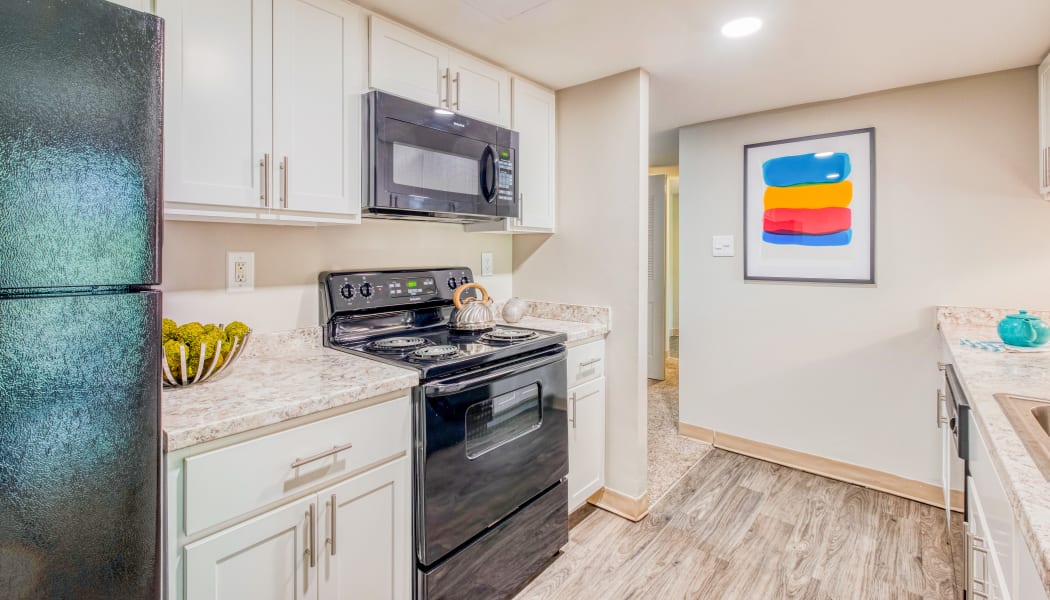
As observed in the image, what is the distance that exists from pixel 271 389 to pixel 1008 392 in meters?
1.89

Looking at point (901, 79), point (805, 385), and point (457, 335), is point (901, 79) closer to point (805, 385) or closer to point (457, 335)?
point (805, 385)

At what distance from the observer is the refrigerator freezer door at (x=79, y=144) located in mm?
693

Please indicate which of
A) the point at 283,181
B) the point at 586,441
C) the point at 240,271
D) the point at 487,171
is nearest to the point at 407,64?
the point at 487,171

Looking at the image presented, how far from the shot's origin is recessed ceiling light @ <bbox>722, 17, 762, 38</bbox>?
1795 mm

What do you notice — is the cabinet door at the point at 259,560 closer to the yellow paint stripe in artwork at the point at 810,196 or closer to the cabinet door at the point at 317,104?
the cabinet door at the point at 317,104

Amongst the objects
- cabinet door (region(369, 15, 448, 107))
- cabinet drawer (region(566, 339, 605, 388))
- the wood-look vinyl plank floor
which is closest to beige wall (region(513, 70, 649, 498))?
cabinet drawer (region(566, 339, 605, 388))

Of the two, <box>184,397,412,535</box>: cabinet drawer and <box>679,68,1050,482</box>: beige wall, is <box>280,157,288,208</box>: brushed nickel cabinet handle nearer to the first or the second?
<box>184,397,412,535</box>: cabinet drawer

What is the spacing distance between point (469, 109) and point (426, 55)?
27cm

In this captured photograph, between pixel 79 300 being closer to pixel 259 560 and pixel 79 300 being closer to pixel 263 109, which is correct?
pixel 259 560

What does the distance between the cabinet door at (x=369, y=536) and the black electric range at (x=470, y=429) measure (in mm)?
48

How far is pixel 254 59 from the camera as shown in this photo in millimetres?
1415

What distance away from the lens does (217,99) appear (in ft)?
4.42

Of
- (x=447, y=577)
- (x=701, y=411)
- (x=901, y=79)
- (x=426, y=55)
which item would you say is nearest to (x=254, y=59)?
(x=426, y=55)

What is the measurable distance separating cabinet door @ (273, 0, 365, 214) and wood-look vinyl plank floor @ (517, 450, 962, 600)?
1598mm
